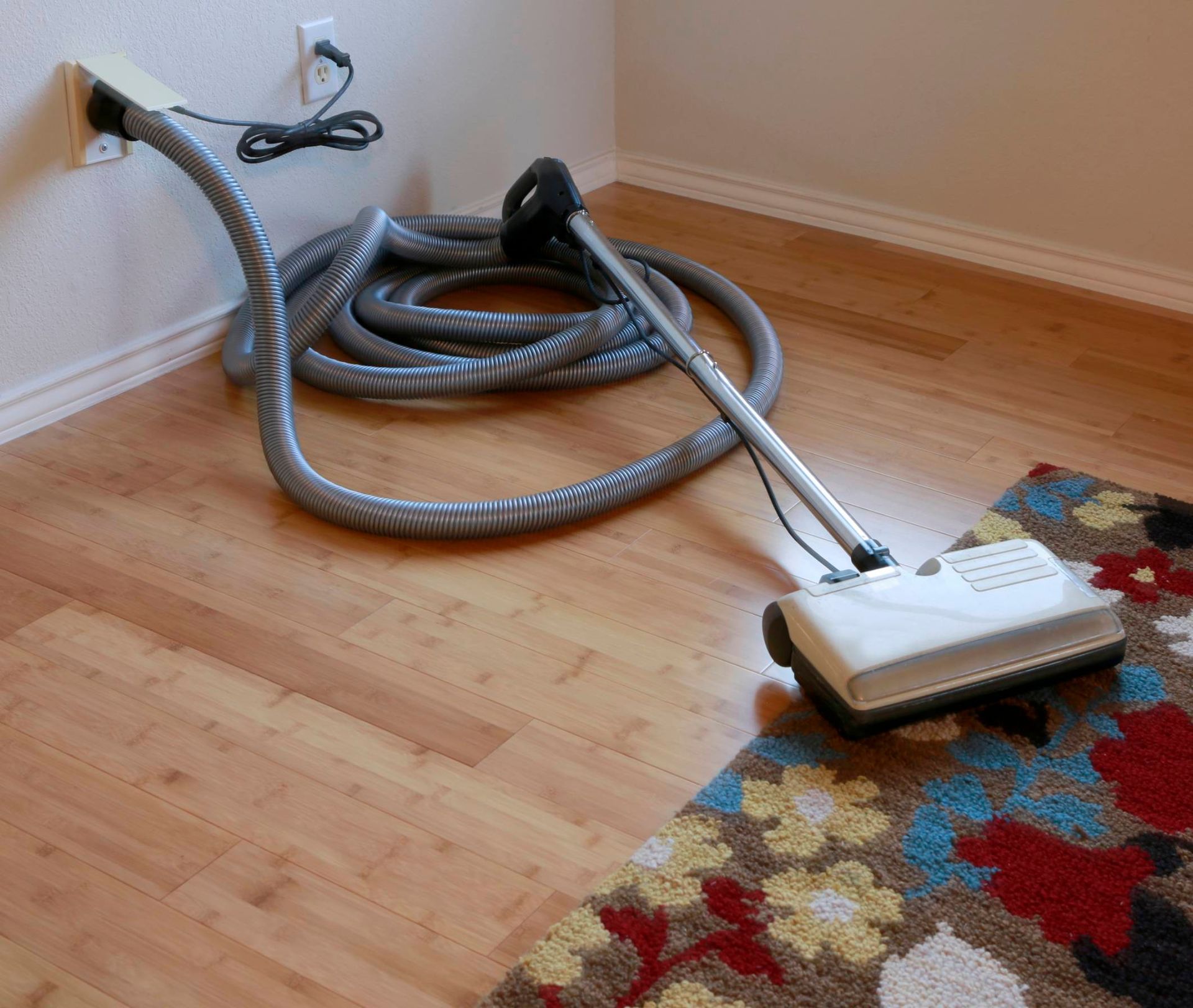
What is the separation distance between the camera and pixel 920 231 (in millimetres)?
2551

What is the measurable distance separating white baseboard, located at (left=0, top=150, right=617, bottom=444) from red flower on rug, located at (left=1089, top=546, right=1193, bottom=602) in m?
1.37

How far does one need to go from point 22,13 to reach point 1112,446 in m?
1.59

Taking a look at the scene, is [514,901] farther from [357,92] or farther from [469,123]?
[469,123]

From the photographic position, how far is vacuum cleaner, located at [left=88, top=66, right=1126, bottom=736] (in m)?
1.24

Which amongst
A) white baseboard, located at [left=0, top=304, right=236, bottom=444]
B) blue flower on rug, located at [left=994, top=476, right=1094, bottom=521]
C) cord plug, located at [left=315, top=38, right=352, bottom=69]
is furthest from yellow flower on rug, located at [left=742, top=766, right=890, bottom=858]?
cord plug, located at [left=315, top=38, right=352, bottom=69]

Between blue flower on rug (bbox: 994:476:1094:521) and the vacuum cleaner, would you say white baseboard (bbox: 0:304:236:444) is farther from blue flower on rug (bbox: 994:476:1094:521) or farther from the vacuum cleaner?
→ blue flower on rug (bbox: 994:476:1094:521)

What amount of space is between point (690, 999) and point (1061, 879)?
1.15ft

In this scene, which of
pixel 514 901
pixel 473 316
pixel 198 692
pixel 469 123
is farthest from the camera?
pixel 469 123

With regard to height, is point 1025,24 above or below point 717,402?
above

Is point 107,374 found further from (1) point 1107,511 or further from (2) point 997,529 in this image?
(1) point 1107,511

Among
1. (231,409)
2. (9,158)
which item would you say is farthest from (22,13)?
(231,409)

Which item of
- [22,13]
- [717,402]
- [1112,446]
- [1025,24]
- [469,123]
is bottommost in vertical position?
[1112,446]

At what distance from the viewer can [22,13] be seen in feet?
5.36

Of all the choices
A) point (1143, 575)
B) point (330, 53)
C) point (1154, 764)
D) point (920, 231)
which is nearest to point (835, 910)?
point (1154, 764)
